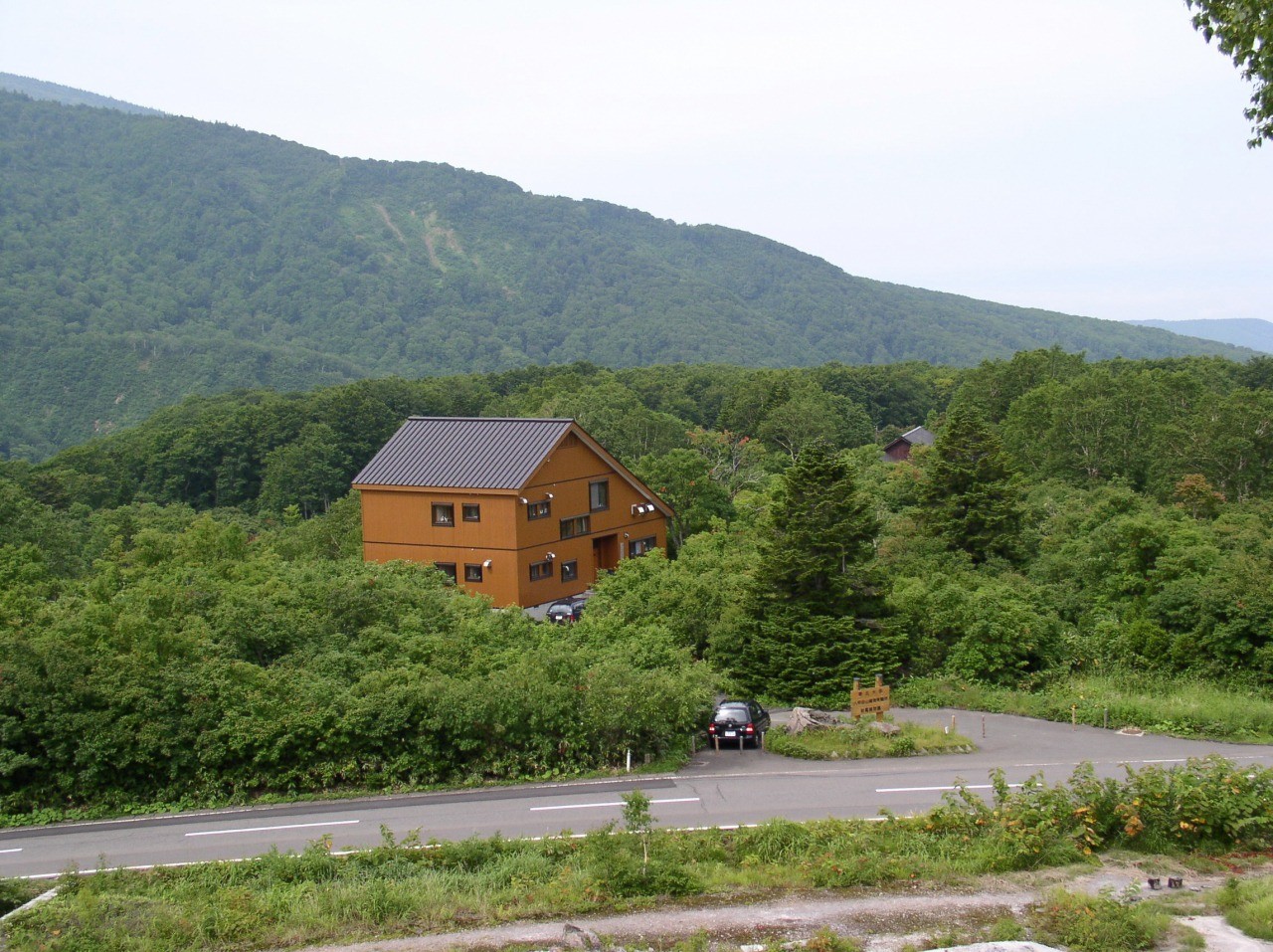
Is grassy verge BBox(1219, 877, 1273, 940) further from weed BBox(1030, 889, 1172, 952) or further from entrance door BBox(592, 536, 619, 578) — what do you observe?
entrance door BBox(592, 536, 619, 578)

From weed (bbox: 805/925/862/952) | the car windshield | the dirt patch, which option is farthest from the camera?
the car windshield

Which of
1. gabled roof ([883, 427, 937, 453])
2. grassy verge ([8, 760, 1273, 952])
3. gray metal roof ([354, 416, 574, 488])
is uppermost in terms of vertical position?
gray metal roof ([354, 416, 574, 488])

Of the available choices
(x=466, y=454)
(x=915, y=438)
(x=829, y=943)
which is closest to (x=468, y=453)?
(x=466, y=454)

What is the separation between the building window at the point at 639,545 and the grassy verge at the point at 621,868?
25.6m

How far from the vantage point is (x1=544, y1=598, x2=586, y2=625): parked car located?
32031 millimetres

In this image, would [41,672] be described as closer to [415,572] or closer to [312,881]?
[312,881]

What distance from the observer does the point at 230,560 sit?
3008 centimetres

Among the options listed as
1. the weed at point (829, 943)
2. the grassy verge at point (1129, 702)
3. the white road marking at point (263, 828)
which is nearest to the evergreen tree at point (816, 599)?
the grassy verge at point (1129, 702)

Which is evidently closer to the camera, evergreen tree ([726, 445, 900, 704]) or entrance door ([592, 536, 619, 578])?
evergreen tree ([726, 445, 900, 704])

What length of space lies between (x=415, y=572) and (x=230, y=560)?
5570mm

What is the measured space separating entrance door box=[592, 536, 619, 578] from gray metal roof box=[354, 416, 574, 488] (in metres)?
4.52

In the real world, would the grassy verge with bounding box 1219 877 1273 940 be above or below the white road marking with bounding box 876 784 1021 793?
above

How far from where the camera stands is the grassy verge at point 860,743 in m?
19.8

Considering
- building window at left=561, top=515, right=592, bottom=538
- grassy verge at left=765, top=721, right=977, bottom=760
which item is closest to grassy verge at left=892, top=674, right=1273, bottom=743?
grassy verge at left=765, top=721, right=977, bottom=760
